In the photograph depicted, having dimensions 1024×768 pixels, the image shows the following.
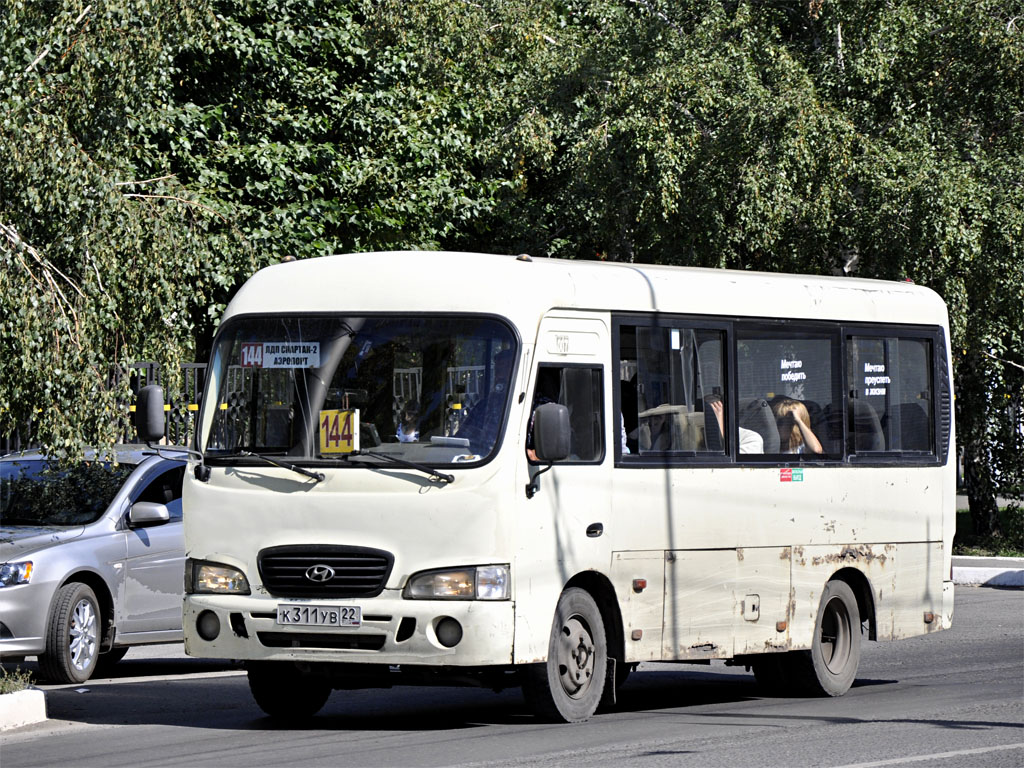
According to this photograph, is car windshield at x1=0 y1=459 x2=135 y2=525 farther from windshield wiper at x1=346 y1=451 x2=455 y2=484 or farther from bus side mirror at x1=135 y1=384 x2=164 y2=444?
windshield wiper at x1=346 y1=451 x2=455 y2=484

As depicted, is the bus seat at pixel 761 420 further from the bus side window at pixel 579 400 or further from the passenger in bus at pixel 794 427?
the bus side window at pixel 579 400

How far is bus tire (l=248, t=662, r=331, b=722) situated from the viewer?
10664 millimetres

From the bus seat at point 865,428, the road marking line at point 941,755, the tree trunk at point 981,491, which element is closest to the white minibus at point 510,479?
the bus seat at point 865,428

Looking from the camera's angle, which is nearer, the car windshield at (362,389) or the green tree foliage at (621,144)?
the car windshield at (362,389)

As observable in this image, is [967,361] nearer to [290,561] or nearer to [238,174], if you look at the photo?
[238,174]

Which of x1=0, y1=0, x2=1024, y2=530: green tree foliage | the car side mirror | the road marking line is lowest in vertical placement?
the road marking line

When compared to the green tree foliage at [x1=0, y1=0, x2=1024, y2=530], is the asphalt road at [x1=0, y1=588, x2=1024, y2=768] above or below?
below

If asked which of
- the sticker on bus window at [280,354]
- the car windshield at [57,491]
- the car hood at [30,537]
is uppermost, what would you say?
the sticker on bus window at [280,354]

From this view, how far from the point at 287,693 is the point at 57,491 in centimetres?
364

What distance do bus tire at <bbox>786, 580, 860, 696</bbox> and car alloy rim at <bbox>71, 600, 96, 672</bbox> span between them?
5285 mm

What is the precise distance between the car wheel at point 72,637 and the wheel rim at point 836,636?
18.1 feet

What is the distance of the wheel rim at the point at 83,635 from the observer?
12797 mm

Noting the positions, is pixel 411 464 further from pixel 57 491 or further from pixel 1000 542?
pixel 1000 542

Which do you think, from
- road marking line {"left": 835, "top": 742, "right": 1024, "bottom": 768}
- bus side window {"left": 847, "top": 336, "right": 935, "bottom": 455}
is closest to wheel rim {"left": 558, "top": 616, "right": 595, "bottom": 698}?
road marking line {"left": 835, "top": 742, "right": 1024, "bottom": 768}
